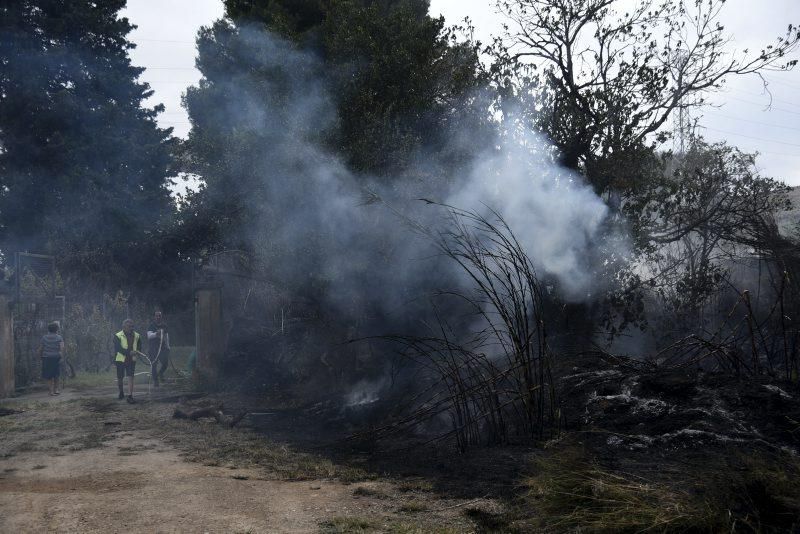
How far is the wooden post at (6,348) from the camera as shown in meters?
12.1

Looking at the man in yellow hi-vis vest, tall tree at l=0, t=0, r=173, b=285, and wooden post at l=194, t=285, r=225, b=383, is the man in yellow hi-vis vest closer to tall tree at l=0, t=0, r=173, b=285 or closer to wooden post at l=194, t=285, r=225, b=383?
wooden post at l=194, t=285, r=225, b=383

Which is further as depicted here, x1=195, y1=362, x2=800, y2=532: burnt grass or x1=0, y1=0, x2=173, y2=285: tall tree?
x1=0, y1=0, x2=173, y2=285: tall tree

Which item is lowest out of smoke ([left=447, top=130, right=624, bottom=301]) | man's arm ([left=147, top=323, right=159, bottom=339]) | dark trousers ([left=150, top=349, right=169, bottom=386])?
dark trousers ([left=150, top=349, right=169, bottom=386])

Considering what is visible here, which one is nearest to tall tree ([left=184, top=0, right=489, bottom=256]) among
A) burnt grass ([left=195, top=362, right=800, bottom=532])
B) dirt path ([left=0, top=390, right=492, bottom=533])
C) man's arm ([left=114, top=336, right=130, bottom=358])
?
man's arm ([left=114, top=336, right=130, bottom=358])

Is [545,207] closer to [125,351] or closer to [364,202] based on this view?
[364,202]

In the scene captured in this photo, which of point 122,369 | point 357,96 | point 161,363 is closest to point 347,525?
point 357,96

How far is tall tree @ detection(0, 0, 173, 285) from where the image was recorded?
20.6m

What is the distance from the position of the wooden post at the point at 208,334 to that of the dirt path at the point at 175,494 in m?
5.69

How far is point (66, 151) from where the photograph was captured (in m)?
21.3

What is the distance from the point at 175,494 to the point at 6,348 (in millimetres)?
8878

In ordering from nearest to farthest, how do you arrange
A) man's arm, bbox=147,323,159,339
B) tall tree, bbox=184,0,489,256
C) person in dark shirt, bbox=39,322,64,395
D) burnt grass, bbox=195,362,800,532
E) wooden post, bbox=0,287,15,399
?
burnt grass, bbox=195,362,800,532, tall tree, bbox=184,0,489,256, wooden post, bbox=0,287,15,399, person in dark shirt, bbox=39,322,64,395, man's arm, bbox=147,323,159,339

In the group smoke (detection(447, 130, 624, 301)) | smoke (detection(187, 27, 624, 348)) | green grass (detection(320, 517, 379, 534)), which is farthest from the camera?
smoke (detection(187, 27, 624, 348))

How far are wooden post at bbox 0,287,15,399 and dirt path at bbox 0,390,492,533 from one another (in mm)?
4480

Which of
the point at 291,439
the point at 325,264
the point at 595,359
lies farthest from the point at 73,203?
the point at 595,359
